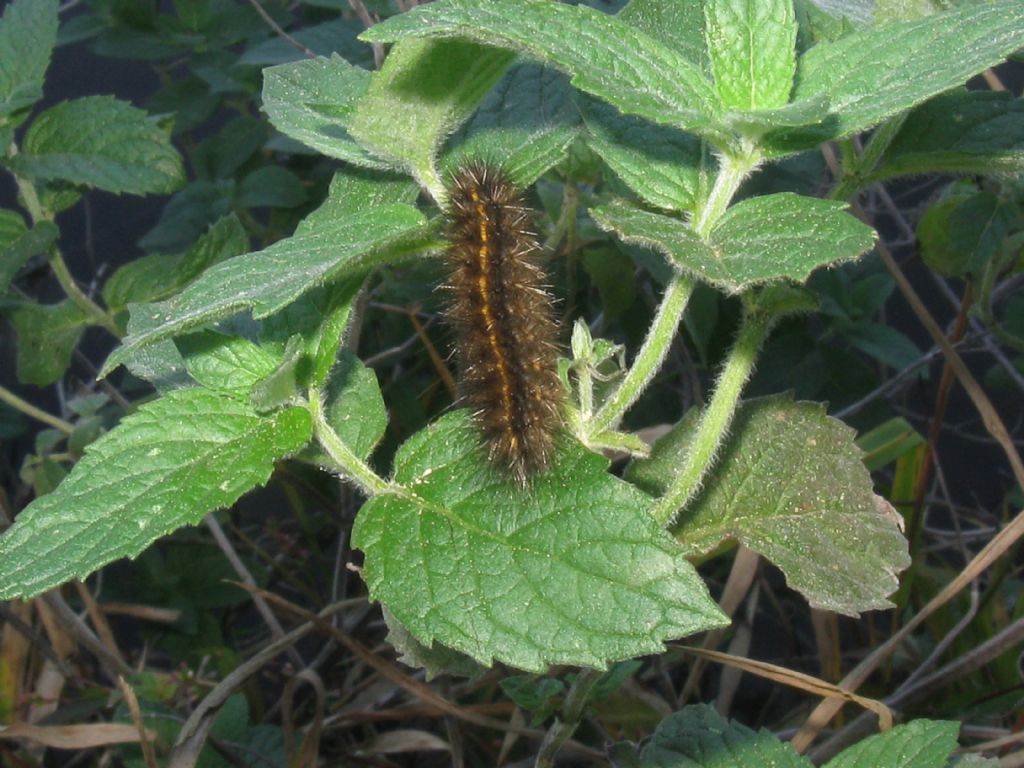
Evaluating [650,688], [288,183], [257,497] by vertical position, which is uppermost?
[288,183]

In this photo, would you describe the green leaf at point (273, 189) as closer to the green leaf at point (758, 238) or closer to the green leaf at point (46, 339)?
the green leaf at point (46, 339)

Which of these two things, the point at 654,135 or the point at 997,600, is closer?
the point at 654,135

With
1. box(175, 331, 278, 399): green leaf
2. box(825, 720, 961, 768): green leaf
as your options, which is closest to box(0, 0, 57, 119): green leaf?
box(175, 331, 278, 399): green leaf

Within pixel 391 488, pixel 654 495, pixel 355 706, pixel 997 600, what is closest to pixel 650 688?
pixel 355 706

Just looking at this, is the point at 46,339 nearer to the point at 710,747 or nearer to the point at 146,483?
the point at 146,483

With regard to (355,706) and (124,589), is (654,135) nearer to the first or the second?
(355,706)

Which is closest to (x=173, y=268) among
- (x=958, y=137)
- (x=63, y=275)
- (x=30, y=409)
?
(x=63, y=275)

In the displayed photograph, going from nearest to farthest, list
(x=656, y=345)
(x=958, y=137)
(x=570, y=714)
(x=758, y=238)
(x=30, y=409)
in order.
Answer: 1. (x=758, y=238)
2. (x=656, y=345)
3. (x=958, y=137)
4. (x=570, y=714)
5. (x=30, y=409)

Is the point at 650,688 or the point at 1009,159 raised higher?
the point at 1009,159
